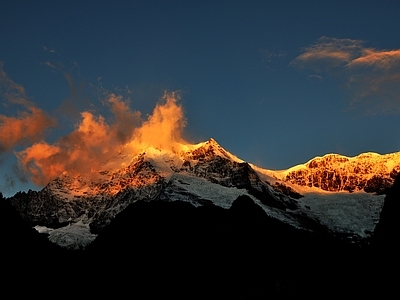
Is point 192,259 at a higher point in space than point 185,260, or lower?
higher

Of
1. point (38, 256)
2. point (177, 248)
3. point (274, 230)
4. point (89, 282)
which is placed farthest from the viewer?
point (274, 230)

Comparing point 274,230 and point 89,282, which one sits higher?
point 274,230

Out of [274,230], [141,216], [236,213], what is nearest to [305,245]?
[274,230]

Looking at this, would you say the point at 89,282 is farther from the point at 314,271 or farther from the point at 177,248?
the point at 314,271

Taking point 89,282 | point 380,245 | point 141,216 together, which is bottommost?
point 89,282

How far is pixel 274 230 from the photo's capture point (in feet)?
425

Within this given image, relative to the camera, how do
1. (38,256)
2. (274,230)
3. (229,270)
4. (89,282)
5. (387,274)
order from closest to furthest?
1. (387,274)
2. (38,256)
3. (89,282)
4. (229,270)
5. (274,230)

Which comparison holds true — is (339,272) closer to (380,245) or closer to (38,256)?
(380,245)

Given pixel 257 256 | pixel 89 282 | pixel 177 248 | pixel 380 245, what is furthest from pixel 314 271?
pixel 380 245

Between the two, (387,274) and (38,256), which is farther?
(38,256)

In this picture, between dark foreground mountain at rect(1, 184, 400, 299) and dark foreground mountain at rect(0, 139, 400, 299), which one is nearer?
dark foreground mountain at rect(0, 139, 400, 299)

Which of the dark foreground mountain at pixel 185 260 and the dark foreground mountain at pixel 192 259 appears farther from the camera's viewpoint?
the dark foreground mountain at pixel 185 260

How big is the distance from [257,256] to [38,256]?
53.0 m

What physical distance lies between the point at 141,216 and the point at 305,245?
37.9 metres
